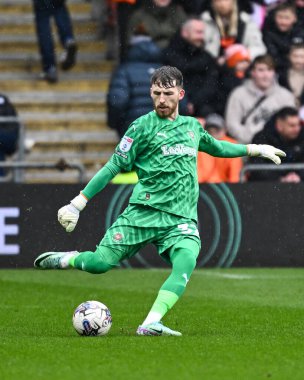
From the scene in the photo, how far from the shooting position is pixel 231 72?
56.3 feet

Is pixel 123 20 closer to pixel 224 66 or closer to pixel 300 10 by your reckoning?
pixel 224 66

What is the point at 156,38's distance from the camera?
58.3 feet

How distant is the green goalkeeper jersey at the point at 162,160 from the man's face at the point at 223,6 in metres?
8.32

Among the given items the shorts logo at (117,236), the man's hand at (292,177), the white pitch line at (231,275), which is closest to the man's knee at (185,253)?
the shorts logo at (117,236)

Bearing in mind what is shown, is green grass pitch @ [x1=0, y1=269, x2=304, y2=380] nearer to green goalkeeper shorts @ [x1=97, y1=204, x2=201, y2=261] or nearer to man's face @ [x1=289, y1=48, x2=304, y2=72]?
green goalkeeper shorts @ [x1=97, y1=204, x2=201, y2=261]

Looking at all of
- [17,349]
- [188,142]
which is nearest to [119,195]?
[188,142]

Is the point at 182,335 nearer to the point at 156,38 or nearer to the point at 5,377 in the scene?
the point at 5,377

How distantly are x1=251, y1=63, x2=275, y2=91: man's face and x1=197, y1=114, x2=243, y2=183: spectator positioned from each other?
1.14 metres

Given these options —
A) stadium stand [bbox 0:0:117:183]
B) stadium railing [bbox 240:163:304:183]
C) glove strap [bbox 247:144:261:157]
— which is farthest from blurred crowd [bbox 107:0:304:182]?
glove strap [bbox 247:144:261:157]

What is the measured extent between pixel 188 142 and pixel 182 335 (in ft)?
4.69

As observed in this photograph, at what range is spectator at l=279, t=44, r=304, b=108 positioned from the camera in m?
17.5

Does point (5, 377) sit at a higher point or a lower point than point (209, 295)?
higher

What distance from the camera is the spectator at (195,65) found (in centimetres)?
1683

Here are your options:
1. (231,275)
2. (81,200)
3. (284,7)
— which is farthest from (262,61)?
(81,200)
